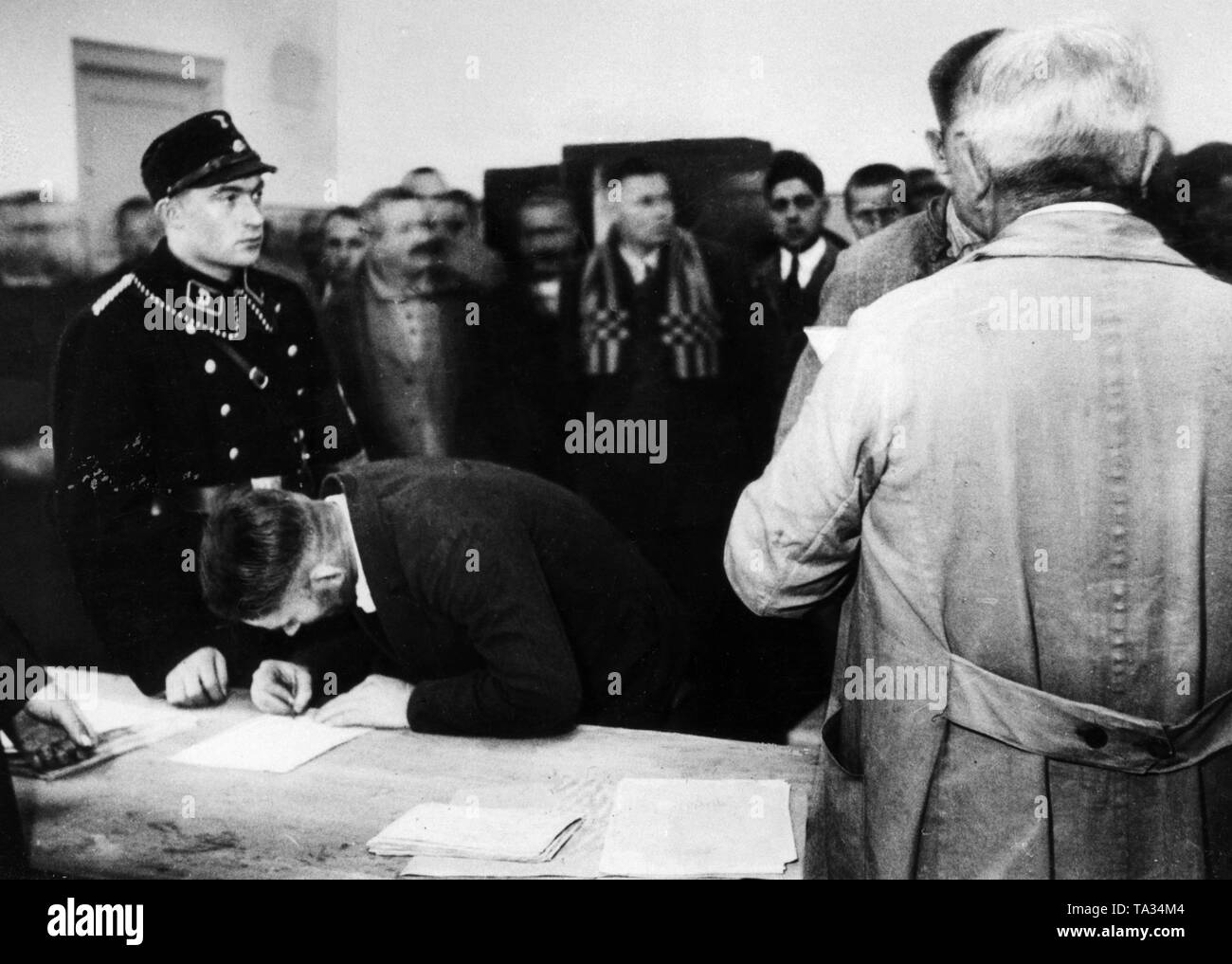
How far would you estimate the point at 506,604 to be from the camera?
8.48ft

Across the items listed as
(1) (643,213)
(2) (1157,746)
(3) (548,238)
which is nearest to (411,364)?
(3) (548,238)

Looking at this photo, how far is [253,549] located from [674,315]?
1162 mm

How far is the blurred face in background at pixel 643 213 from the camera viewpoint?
2.59m

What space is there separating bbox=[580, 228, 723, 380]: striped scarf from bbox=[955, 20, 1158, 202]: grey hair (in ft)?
2.71

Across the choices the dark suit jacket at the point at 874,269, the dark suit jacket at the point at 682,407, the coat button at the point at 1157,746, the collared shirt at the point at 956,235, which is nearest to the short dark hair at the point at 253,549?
the dark suit jacket at the point at 682,407

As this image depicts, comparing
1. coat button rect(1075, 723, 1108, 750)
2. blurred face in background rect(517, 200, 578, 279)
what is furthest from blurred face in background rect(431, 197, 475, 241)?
coat button rect(1075, 723, 1108, 750)

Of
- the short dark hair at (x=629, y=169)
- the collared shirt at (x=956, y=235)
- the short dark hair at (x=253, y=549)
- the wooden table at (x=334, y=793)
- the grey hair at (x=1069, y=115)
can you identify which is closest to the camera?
the grey hair at (x=1069, y=115)

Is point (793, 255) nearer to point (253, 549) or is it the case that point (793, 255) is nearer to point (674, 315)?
point (674, 315)

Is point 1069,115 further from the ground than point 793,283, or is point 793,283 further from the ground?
point 1069,115


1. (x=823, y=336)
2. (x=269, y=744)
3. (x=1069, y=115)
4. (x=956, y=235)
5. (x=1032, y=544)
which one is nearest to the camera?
(x=1069, y=115)

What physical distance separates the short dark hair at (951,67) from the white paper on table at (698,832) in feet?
5.17

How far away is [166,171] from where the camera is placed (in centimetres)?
267

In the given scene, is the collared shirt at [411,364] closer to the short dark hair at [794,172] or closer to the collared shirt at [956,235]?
the short dark hair at [794,172]
